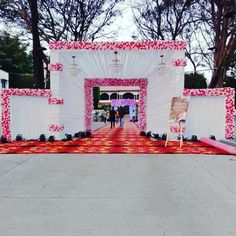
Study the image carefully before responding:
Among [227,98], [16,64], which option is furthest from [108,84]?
[16,64]

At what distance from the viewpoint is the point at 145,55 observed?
51.3ft

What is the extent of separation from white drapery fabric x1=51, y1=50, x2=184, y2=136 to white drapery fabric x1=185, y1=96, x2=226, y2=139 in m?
0.92

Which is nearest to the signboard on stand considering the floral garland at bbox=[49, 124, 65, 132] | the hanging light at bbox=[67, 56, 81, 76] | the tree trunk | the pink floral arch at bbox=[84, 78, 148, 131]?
the floral garland at bbox=[49, 124, 65, 132]

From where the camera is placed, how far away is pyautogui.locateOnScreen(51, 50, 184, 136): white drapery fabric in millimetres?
15330

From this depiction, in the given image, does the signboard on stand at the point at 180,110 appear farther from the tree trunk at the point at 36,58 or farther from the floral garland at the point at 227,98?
the tree trunk at the point at 36,58

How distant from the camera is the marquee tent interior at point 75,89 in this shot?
15.0 m

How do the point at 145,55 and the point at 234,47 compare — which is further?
the point at 234,47

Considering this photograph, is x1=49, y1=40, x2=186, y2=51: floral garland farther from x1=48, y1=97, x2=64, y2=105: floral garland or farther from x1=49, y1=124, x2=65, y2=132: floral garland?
x1=49, y1=124, x2=65, y2=132: floral garland

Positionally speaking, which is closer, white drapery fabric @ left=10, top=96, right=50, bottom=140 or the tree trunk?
white drapery fabric @ left=10, top=96, right=50, bottom=140

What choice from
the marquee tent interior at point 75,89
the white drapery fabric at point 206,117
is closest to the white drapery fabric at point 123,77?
the marquee tent interior at point 75,89
